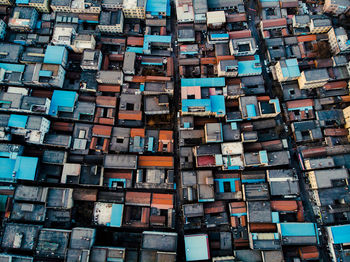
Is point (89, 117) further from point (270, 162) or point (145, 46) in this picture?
point (270, 162)

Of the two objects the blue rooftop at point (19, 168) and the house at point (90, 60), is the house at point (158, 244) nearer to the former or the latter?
the blue rooftop at point (19, 168)

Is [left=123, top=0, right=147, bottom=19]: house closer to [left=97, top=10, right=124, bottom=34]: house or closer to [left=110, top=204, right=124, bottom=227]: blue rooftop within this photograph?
[left=97, top=10, right=124, bottom=34]: house

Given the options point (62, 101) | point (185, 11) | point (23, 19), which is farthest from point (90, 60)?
point (185, 11)

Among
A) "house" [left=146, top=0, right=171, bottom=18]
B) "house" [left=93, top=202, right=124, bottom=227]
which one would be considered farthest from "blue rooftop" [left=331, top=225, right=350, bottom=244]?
"house" [left=146, top=0, right=171, bottom=18]

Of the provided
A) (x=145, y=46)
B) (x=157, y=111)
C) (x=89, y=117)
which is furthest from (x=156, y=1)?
(x=89, y=117)

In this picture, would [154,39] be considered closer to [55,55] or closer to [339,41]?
[55,55]
